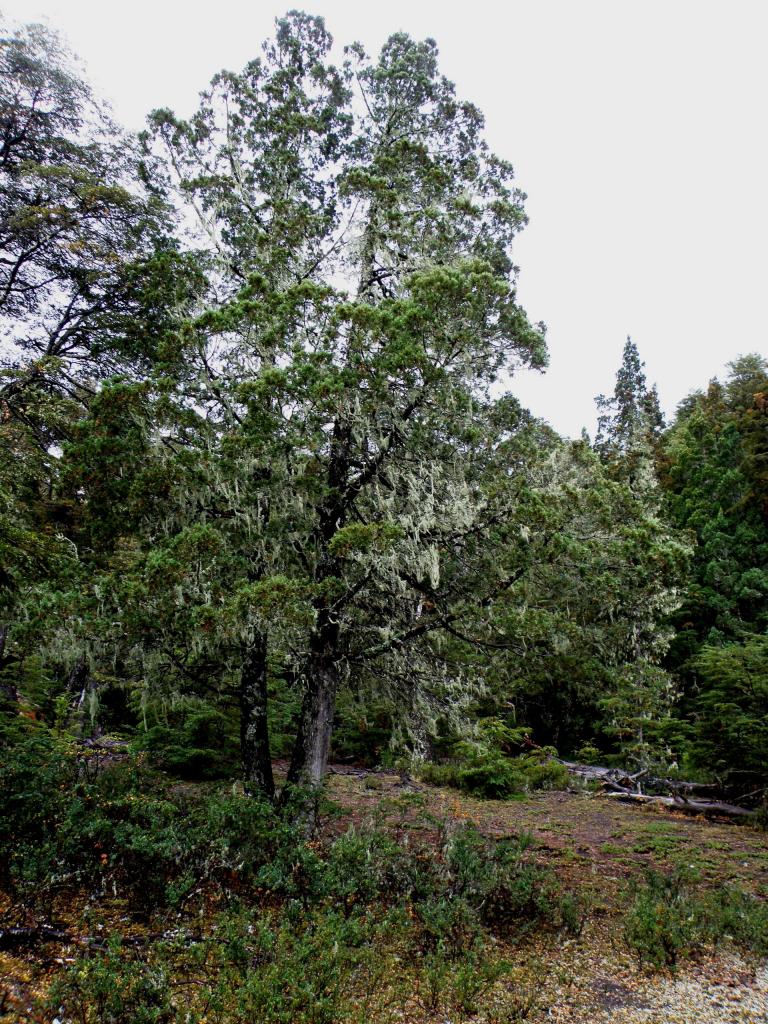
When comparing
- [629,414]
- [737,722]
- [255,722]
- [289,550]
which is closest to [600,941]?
[255,722]

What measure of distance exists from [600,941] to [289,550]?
5617mm

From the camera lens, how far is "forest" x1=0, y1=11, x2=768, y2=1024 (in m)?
4.73

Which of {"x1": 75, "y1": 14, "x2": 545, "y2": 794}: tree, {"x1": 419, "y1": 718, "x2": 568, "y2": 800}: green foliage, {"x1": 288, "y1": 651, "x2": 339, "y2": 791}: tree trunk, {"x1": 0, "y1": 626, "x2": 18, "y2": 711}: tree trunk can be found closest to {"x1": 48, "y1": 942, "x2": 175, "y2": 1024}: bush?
{"x1": 75, "y1": 14, "x2": 545, "y2": 794}: tree

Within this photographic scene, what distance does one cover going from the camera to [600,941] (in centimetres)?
559

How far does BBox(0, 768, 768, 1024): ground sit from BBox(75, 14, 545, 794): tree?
237cm

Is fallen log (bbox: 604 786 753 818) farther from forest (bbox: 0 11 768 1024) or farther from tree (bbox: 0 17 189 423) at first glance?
tree (bbox: 0 17 189 423)

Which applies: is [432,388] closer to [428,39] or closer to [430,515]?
[430,515]

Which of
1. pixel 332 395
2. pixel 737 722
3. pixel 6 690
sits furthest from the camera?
pixel 6 690

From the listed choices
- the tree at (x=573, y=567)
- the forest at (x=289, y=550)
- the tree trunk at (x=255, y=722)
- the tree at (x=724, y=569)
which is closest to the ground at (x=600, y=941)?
the forest at (x=289, y=550)

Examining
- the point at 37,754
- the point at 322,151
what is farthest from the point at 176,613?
the point at 322,151

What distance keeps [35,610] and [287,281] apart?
560cm

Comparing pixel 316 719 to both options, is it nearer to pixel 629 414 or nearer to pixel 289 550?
pixel 289 550

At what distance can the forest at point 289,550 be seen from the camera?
15.5 ft

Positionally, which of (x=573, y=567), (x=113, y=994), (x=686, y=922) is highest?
(x=573, y=567)
